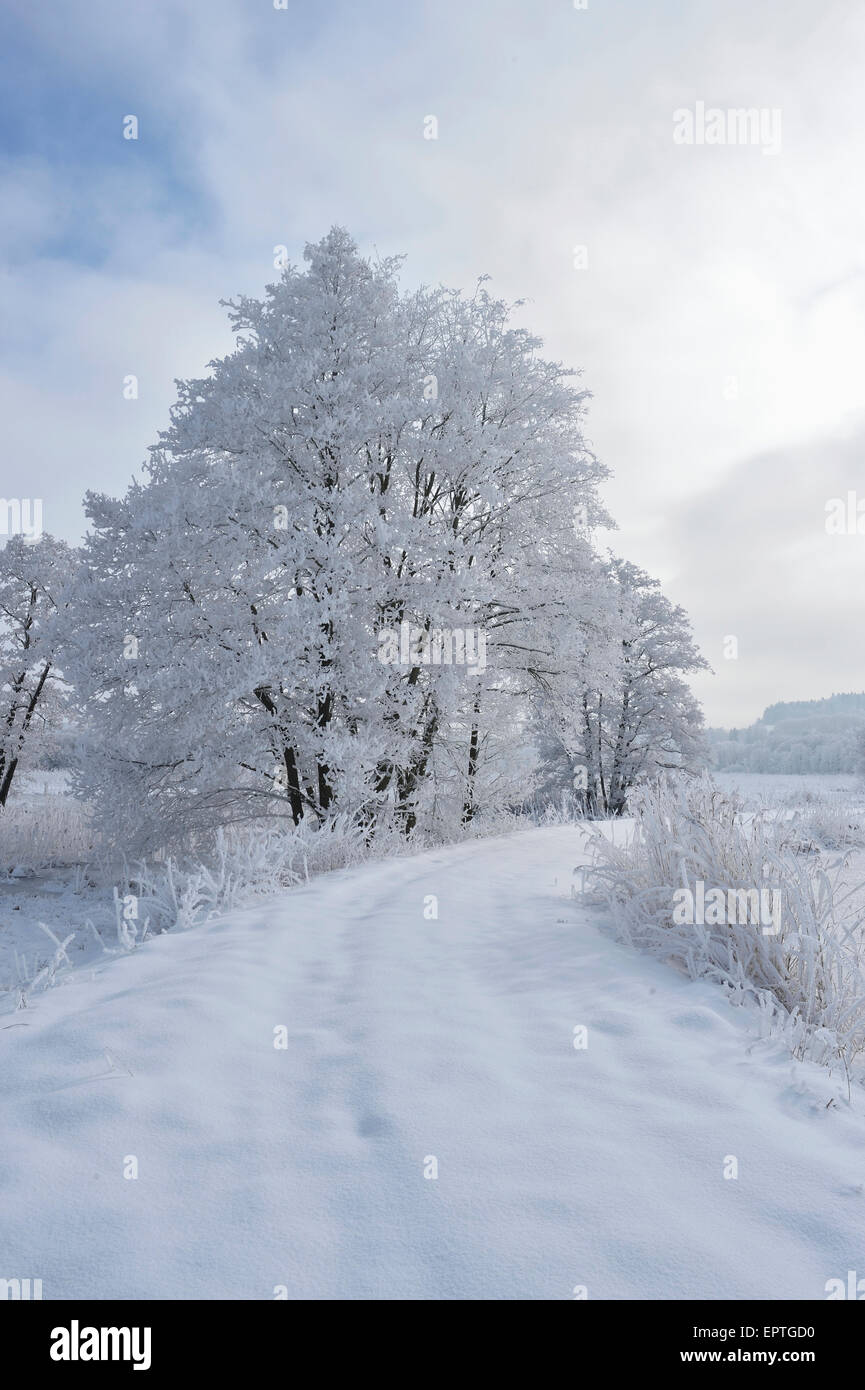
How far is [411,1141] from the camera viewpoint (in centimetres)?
194

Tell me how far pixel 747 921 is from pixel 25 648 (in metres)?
19.0

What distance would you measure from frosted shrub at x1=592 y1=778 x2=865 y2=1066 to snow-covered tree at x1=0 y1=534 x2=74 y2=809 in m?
17.5

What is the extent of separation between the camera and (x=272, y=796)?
10250 mm

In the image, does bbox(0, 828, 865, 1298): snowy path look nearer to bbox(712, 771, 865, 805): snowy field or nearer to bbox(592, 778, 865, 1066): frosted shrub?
bbox(592, 778, 865, 1066): frosted shrub

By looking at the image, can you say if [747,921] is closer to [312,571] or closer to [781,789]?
[312,571]

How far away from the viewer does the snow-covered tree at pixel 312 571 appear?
8773mm

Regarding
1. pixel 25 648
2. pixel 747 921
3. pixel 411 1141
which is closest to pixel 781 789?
Answer: pixel 747 921

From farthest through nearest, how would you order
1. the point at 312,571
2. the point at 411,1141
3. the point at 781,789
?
the point at 781,789 → the point at 312,571 → the point at 411,1141

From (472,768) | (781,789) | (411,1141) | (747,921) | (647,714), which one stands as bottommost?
(781,789)

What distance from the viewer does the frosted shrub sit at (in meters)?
3.12

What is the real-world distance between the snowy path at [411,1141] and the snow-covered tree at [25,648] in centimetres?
1756

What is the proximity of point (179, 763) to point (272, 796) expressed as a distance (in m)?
1.35

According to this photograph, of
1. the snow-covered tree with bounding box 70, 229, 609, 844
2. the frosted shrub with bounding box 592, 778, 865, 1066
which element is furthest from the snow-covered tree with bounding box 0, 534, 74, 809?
the frosted shrub with bounding box 592, 778, 865, 1066
